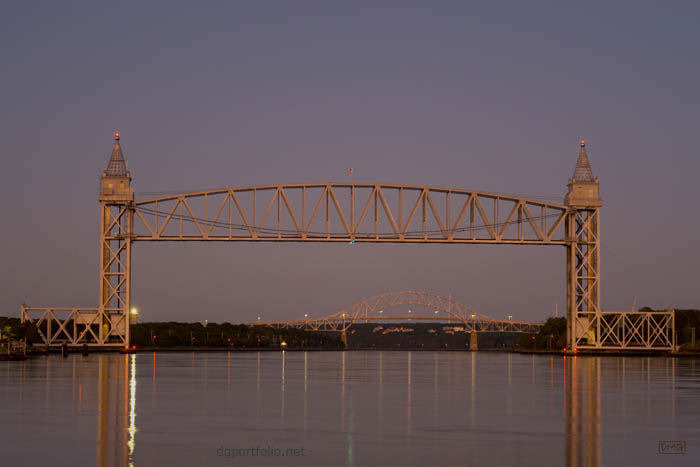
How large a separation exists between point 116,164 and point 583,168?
4148 centimetres

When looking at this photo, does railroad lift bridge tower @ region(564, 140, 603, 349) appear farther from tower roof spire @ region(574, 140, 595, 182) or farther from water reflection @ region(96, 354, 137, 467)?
water reflection @ region(96, 354, 137, 467)

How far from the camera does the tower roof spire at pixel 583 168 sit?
94.0 m

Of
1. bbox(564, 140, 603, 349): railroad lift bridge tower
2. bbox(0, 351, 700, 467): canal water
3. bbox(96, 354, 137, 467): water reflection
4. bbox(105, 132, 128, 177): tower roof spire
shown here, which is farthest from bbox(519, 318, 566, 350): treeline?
bbox(96, 354, 137, 467): water reflection

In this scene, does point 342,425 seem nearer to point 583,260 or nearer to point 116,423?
point 116,423

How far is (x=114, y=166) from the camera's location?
89000 mm

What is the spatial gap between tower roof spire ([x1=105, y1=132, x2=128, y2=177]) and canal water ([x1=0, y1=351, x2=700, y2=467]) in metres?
51.3

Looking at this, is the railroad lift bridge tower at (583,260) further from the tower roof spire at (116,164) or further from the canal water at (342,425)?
the canal water at (342,425)

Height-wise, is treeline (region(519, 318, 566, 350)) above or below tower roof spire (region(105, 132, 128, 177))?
below

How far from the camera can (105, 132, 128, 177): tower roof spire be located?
88.5 metres

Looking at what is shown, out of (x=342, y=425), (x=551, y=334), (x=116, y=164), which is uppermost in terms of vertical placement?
(x=116, y=164)

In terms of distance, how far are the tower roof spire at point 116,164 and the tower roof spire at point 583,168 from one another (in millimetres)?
39842

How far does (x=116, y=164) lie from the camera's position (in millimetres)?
89250

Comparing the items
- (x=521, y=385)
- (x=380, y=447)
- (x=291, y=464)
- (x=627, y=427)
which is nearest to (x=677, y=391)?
(x=521, y=385)

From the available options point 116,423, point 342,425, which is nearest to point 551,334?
point 342,425
